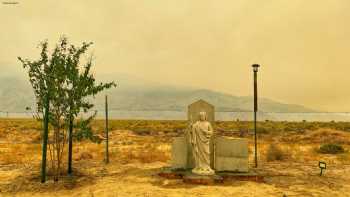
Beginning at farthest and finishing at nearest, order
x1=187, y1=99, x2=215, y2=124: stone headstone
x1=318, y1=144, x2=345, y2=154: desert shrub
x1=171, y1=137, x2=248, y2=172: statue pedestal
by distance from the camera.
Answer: x1=318, y1=144, x2=345, y2=154: desert shrub, x1=187, y1=99, x2=215, y2=124: stone headstone, x1=171, y1=137, x2=248, y2=172: statue pedestal

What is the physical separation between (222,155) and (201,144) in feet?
4.10

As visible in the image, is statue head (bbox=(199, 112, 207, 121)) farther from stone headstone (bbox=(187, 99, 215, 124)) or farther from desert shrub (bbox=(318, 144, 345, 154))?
desert shrub (bbox=(318, 144, 345, 154))

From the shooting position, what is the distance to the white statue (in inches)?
603

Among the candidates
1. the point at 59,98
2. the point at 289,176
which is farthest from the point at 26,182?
the point at 289,176

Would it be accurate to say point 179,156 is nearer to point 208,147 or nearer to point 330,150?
point 208,147

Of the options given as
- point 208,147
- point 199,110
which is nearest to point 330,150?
point 199,110

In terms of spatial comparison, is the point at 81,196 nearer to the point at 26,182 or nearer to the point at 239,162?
the point at 26,182

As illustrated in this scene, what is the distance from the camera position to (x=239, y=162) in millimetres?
16047

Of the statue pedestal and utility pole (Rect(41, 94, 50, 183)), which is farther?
the statue pedestal

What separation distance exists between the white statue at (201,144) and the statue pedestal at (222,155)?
796mm

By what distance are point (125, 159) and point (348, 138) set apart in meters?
27.9

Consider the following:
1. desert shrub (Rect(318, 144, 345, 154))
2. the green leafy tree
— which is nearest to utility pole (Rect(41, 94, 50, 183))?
the green leafy tree

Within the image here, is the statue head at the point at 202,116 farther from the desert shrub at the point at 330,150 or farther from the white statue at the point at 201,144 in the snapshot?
the desert shrub at the point at 330,150

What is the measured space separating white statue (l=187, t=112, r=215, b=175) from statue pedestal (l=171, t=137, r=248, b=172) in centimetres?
80
